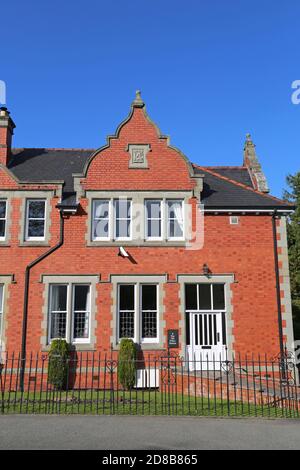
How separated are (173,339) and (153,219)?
192 inches

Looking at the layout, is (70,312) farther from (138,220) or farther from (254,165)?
(254,165)

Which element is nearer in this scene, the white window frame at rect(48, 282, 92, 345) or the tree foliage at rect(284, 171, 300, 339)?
Result: the white window frame at rect(48, 282, 92, 345)

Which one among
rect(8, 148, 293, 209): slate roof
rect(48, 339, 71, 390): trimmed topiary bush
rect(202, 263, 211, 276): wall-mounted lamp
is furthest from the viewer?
rect(8, 148, 293, 209): slate roof

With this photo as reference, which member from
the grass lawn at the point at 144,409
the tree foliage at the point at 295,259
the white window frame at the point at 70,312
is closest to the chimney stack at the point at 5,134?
the white window frame at the point at 70,312

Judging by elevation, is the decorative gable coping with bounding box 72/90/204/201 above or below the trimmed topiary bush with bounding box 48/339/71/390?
above

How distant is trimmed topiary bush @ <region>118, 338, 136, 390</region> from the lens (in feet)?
51.3

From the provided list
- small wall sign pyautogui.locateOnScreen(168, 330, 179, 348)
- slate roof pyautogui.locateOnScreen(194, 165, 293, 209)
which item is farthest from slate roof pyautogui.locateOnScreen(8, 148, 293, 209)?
small wall sign pyautogui.locateOnScreen(168, 330, 179, 348)

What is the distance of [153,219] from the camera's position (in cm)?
1784

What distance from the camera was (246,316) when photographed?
16.8 meters

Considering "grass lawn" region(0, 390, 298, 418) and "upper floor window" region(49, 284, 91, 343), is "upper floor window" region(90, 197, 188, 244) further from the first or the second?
"grass lawn" region(0, 390, 298, 418)

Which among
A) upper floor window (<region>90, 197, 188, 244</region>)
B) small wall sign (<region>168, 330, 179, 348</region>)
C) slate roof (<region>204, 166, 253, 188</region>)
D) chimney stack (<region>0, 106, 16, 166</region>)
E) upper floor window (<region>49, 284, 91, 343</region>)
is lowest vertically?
small wall sign (<region>168, 330, 179, 348</region>)

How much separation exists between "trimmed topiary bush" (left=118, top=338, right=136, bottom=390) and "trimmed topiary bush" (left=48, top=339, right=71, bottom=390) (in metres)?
1.96

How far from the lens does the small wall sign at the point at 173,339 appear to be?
16.4 meters
